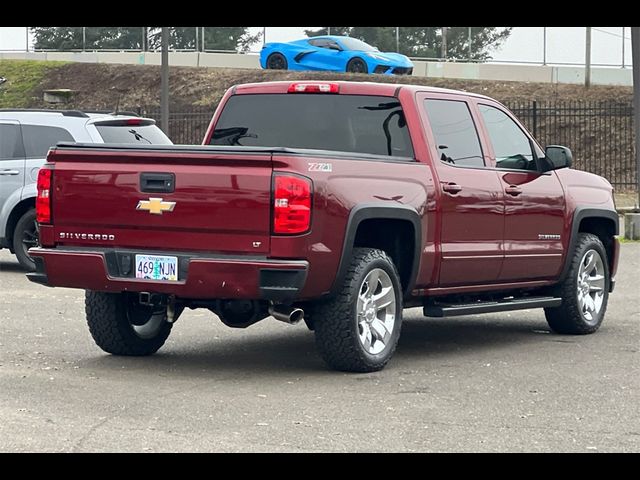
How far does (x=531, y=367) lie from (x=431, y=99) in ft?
6.84

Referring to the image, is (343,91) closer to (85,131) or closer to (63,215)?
(63,215)

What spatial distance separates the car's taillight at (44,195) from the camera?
29.8 feet

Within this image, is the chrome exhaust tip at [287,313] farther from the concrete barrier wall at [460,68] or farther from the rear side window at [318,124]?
the concrete barrier wall at [460,68]

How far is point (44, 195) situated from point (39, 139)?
729 centimetres

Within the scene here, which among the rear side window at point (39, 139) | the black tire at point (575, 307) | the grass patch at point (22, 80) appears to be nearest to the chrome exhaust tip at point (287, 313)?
the black tire at point (575, 307)

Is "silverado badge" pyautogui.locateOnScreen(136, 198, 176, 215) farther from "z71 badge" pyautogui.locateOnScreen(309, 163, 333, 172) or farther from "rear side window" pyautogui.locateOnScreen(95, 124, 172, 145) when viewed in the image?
"rear side window" pyautogui.locateOnScreen(95, 124, 172, 145)

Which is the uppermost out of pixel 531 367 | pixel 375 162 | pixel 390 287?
pixel 375 162

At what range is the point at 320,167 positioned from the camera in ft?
27.9

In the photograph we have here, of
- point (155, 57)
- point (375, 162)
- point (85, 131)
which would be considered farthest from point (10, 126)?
point (155, 57)

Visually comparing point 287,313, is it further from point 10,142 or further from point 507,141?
point 10,142

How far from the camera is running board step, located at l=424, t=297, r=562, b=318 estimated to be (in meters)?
9.91

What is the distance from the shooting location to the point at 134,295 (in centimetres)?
973

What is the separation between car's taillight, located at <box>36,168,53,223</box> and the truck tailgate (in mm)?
46

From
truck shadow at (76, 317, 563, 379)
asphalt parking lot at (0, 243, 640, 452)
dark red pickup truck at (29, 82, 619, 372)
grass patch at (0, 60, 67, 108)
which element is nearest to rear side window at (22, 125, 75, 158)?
asphalt parking lot at (0, 243, 640, 452)
